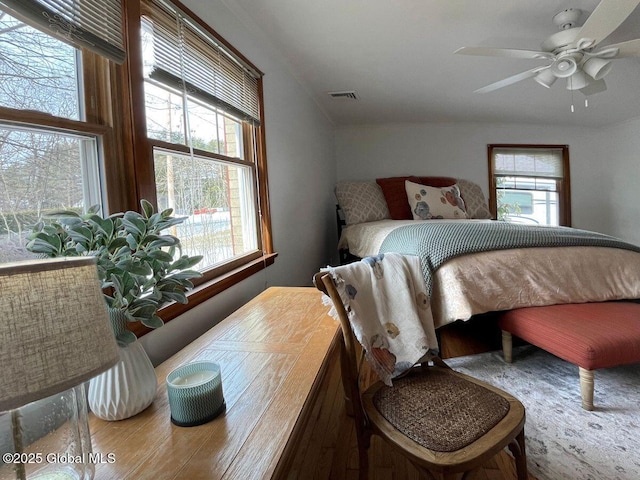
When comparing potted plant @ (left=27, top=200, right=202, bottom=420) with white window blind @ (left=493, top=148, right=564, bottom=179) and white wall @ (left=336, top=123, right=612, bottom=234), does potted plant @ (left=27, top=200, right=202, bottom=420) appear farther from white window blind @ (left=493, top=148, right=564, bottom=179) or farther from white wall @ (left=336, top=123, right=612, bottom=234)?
white window blind @ (left=493, top=148, right=564, bottom=179)

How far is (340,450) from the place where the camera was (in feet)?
4.61

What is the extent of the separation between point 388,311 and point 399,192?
108 inches

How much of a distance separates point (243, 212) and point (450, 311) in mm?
1308

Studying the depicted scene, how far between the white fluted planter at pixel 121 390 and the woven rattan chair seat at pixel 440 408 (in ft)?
2.33

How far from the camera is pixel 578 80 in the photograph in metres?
2.32

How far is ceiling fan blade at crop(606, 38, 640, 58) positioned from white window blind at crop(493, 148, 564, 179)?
257 centimetres

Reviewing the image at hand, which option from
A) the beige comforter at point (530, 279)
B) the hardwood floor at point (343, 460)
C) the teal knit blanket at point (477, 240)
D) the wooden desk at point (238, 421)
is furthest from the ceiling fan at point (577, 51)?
the hardwood floor at point (343, 460)

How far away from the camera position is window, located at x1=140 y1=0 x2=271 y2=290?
127 cm

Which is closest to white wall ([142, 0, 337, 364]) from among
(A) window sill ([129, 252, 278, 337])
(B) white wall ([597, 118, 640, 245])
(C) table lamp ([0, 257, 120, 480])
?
(A) window sill ([129, 252, 278, 337])

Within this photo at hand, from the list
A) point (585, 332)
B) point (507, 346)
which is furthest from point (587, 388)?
point (507, 346)

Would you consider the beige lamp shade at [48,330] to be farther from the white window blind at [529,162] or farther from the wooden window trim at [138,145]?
the white window blind at [529,162]

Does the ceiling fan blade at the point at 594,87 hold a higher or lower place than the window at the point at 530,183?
higher

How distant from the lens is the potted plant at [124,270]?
67cm

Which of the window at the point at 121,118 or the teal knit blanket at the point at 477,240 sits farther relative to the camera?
the teal knit blanket at the point at 477,240
